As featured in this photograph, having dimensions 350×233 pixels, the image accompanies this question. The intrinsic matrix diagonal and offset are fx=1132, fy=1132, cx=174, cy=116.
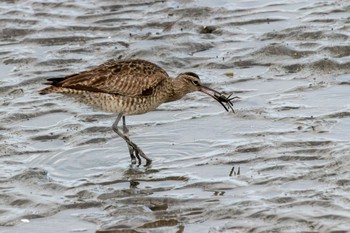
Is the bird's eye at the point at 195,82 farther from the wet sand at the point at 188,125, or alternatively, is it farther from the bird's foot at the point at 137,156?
the bird's foot at the point at 137,156

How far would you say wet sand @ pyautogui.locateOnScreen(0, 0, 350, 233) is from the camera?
414 inches

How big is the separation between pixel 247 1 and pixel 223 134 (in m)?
5.82

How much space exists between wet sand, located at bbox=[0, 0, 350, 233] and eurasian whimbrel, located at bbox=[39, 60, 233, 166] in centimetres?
45

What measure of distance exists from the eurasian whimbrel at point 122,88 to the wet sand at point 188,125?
→ 449 millimetres

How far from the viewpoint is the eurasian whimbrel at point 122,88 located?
40.6 ft

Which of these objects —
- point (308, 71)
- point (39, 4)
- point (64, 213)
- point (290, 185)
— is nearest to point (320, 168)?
point (290, 185)

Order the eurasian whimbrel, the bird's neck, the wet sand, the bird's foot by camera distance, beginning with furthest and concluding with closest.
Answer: the bird's neck → the eurasian whimbrel → the bird's foot → the wet sand

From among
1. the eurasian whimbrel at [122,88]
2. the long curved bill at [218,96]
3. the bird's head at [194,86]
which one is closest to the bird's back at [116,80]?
the eurasian whimbrel at [122,88]

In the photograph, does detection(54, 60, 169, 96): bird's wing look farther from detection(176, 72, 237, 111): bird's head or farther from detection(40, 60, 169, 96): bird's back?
detection(176, 72, 237, 111): bird's head

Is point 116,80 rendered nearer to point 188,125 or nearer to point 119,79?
point 119,79

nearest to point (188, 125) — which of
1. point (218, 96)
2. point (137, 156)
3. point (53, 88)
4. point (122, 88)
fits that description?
point (218, 96)

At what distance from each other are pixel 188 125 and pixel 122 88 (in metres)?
1.08

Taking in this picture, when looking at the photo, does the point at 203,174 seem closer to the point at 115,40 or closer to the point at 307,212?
the point at 307,212

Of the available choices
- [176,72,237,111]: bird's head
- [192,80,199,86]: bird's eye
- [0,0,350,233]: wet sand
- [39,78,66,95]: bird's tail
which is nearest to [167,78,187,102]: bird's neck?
[176,72,237,111]: bird's head
